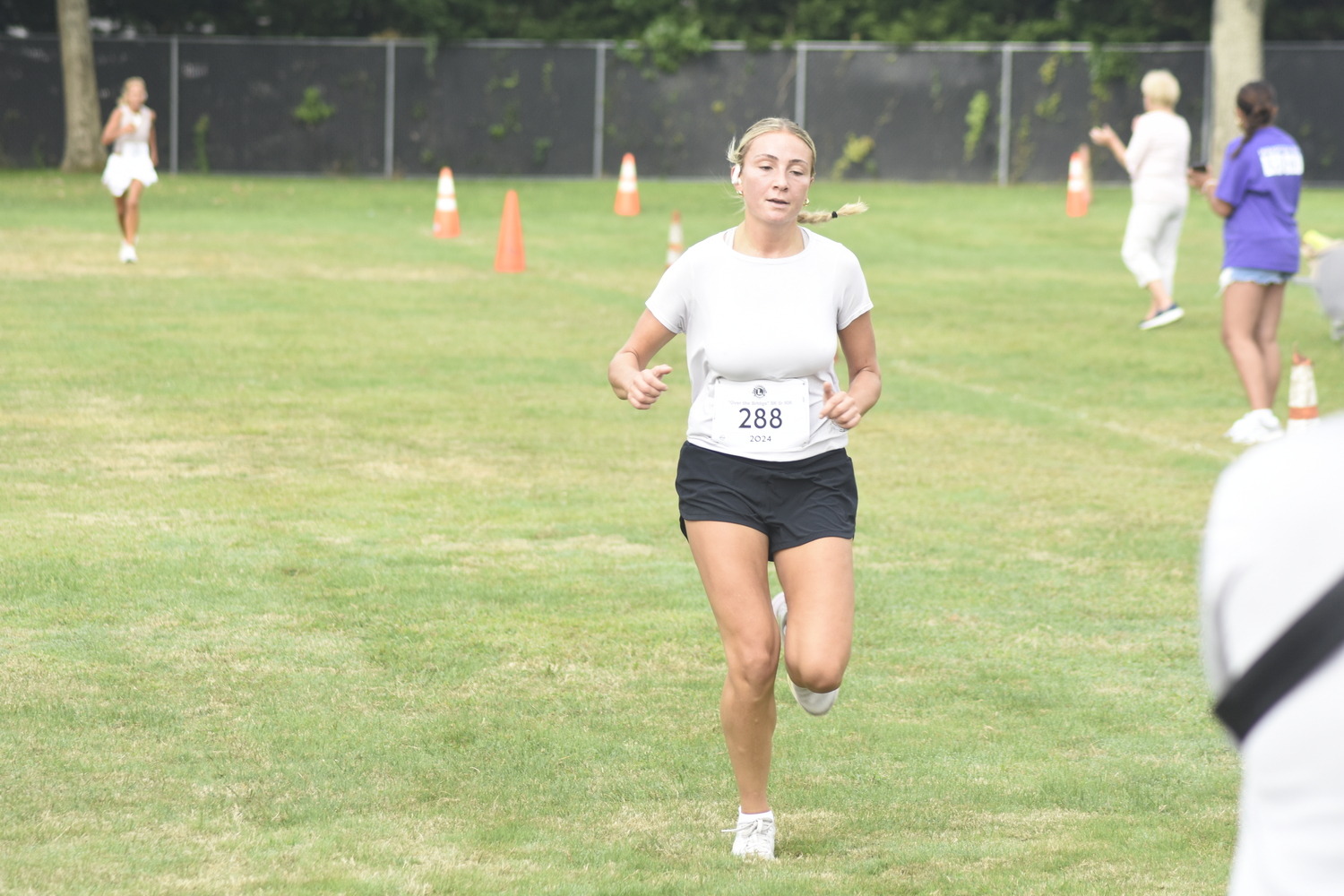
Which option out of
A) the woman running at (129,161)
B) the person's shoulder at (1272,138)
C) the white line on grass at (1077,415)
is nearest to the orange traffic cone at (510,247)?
the woman running at (129,161)

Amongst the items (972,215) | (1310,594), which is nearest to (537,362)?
(1310,594)

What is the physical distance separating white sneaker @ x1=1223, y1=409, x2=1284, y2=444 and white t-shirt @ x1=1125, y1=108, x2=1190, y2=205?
495cm

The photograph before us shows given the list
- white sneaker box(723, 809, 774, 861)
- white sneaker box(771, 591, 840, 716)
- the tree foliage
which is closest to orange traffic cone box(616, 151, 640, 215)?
the tree foliage

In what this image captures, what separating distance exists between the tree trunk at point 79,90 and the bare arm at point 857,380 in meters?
31.7

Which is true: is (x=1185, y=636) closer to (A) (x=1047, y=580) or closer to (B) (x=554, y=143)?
(A) (x=1047, y=580)

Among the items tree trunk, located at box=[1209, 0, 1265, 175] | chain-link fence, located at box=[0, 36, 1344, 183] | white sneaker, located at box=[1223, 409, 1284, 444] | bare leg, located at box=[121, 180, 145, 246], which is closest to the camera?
white sneaker, located at box=[1223, 409, 1284, 444]

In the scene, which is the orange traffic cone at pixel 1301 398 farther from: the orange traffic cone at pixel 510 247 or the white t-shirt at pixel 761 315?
the orange traffic cone at pixel 510 247

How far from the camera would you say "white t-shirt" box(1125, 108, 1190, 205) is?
52.9ft

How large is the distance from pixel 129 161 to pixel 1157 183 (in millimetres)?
11417

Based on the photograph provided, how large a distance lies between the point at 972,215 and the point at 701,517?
77.0 feet

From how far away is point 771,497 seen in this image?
16.2ft

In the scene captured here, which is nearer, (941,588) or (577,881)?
(577,881)

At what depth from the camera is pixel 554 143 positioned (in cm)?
3706

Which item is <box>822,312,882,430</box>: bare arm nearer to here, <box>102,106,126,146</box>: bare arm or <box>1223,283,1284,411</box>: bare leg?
<box>1223,283,1284,411</box>: bare leg
